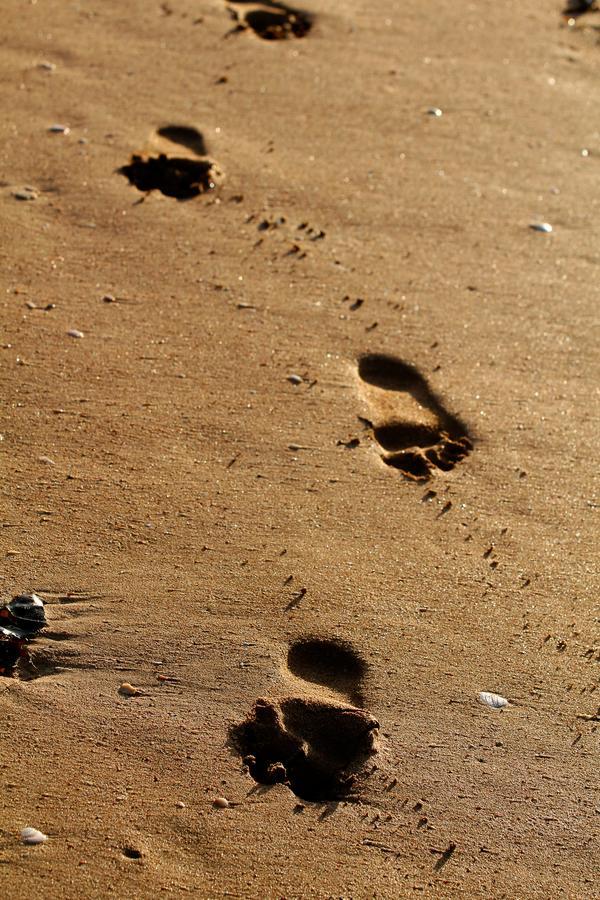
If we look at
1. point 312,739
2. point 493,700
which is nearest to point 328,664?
point 312,739

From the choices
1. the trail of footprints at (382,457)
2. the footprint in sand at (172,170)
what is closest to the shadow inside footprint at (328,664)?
the trail of footprints at (382,457)

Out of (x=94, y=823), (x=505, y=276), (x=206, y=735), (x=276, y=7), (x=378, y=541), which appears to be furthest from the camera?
(x=276, y=7)

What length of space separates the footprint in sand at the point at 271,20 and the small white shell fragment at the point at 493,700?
3.12 metres

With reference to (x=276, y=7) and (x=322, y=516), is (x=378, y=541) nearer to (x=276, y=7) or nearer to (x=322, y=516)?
(x=322, y=516)

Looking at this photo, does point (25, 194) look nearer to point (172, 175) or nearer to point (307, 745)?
point (172, 175)

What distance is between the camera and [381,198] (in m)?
3.93

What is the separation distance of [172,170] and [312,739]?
7.24ft

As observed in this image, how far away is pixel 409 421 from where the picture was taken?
10.4 ft

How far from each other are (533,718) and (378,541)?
597 millimetres

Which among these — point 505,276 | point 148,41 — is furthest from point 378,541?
point 148,41

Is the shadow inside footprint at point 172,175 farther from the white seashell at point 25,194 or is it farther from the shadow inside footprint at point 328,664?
the shadow inside footprint at point 328,664

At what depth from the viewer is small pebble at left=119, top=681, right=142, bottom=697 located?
8.01 ft

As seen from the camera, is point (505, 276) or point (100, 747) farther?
point (505, 276)

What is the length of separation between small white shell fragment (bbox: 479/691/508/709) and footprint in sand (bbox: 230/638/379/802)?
0.28 metres
